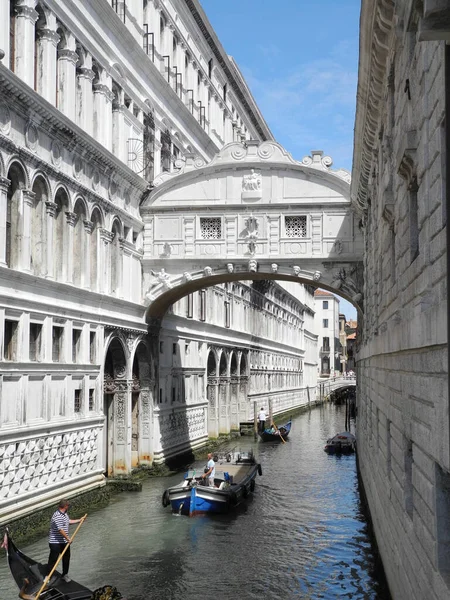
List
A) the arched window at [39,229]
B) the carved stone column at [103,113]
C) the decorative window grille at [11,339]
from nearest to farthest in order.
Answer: the decorative window grille at [11,339] < the arched window at [39,229] < the carved stone column at [103,113]

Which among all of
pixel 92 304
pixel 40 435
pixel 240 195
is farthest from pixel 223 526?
pixel 240 195

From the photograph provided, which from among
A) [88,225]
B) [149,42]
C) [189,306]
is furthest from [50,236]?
[189,306]

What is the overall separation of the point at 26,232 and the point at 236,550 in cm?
694

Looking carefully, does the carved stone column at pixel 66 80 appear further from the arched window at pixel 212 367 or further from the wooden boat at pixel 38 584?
the arched window at pixel 212 367

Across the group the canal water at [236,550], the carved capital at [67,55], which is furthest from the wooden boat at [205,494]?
the carved capital at [67,55]

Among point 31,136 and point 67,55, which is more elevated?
point 67,55

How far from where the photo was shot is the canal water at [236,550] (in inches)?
485

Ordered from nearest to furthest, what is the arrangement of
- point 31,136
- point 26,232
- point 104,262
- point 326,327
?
point 26,232 < point 31,136 < point 104,262 < point 326,327

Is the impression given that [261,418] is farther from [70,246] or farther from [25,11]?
[25,11]

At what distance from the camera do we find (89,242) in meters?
18.6

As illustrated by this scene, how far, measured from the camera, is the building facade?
48.4 ft

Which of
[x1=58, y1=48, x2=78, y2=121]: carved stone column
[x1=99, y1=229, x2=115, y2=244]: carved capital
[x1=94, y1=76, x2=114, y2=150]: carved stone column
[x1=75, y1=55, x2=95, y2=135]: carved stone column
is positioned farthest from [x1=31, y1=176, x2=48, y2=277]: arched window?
[x1=94, y1=76, x2=114, y2=150]: carved stone column

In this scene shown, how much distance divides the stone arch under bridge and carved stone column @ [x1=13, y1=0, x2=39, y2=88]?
22.0ft

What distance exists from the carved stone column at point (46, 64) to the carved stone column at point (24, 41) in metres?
0.67
